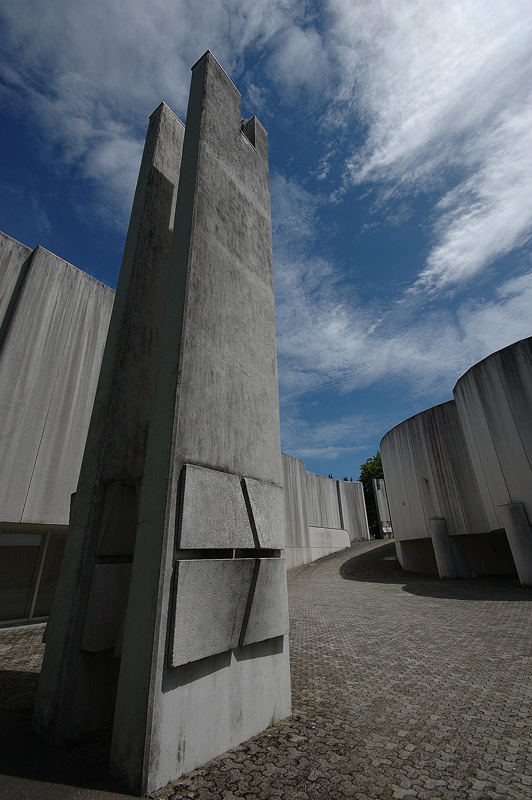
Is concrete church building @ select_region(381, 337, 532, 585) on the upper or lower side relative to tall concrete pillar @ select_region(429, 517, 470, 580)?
upper

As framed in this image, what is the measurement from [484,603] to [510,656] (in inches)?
239

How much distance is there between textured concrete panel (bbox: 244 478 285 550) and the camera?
12.3 feet

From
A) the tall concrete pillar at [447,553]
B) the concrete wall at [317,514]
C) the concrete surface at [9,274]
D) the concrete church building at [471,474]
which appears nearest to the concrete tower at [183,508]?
the concrete surface at [9,274]

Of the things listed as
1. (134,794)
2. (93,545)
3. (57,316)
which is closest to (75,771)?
(134,794)

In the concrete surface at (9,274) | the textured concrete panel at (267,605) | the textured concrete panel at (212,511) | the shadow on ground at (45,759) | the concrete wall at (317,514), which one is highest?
the concrete surface at (9,274)

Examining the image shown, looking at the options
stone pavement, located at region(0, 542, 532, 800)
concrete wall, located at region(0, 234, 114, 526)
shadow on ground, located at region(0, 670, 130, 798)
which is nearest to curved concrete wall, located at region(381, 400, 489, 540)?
stone pavement, located at region(0, 542, 532, 800)

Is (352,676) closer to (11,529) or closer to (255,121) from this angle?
(255,121)

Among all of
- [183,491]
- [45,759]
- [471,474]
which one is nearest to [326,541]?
[471,474]

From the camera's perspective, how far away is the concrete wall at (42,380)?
8.62 m

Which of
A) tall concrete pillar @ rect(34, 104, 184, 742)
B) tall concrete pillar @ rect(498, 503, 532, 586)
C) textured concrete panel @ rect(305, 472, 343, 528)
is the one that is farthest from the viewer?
textured concrete panel @ rect(305, 472, 343, 528)

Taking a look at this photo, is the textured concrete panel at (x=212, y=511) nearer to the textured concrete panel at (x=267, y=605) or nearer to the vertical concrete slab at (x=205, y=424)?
the vertical concrete slab at (x=205, y=424)

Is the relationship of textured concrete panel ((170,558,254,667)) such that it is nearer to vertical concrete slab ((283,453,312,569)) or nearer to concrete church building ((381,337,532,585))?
concrete church building ((381,337,532,585))

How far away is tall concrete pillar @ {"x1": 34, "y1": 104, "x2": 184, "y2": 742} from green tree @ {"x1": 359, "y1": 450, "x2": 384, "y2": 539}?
40468 millimetres

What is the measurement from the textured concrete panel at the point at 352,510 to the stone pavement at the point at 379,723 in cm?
Answer: 2448
